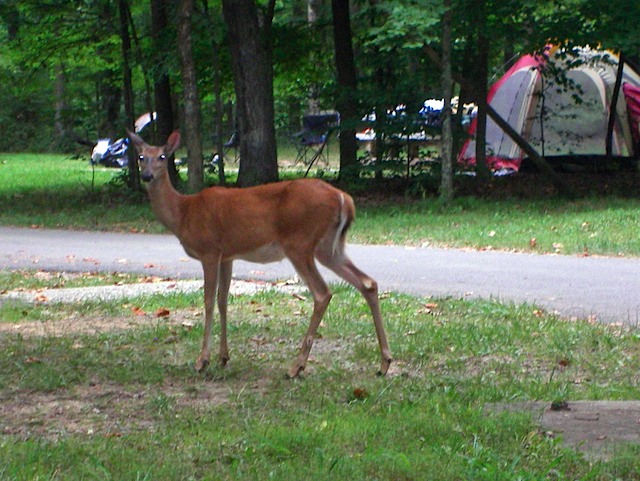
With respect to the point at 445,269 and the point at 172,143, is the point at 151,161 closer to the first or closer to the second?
the point at 172,143

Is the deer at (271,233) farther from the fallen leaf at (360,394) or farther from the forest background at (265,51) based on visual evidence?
the forest background at (265,51)

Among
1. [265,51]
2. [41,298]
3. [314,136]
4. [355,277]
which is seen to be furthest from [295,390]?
[314,136]

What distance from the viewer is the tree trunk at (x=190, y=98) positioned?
60.7 feet

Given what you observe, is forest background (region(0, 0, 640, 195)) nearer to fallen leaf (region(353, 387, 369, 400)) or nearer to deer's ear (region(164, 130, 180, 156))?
deer's ear (region(164, 130, 180, 156))

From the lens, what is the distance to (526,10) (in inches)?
770

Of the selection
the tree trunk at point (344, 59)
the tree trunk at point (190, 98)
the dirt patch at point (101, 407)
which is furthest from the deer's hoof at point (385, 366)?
the tree trunk at point (344, 59)

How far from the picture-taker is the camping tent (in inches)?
971

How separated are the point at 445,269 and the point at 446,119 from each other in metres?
7.78

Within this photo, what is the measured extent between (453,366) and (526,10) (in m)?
13.3

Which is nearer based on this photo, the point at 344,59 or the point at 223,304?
the point at 223,304

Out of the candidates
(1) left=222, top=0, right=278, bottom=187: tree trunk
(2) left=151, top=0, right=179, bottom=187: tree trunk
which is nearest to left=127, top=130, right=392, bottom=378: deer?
(1) left=222, top=0, right=278, bottom=187: tree trunk

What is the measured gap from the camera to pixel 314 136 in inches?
977

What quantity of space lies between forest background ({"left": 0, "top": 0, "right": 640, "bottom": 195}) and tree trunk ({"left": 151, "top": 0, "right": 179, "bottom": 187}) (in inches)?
1.1

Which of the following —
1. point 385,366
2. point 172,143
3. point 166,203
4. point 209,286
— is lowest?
point 385,366
